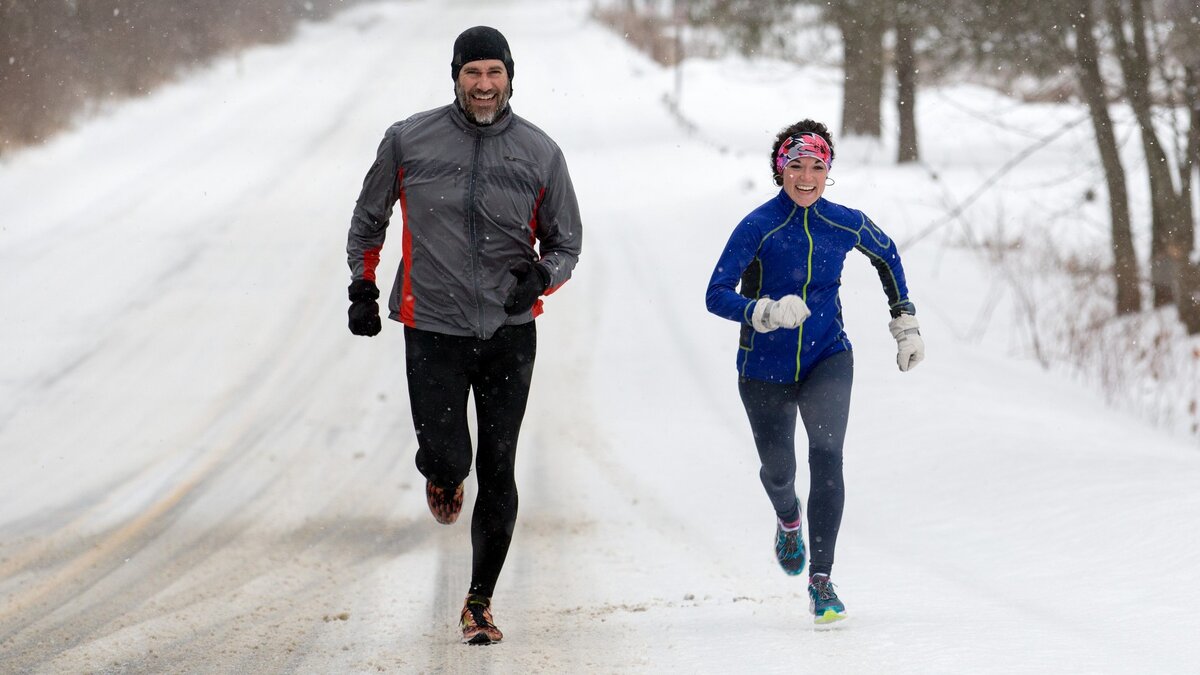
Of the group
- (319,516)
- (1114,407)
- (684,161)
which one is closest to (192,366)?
(319,516)

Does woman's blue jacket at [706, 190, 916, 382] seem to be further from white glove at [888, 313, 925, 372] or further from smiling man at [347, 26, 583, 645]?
smiling man at [347, 26, 583, 645]

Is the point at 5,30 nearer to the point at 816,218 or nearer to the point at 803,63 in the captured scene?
the point at 803,63

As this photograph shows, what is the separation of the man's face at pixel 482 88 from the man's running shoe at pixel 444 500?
1518mm

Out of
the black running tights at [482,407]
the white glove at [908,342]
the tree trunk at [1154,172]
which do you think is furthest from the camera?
the tree trunk at [1154,172]

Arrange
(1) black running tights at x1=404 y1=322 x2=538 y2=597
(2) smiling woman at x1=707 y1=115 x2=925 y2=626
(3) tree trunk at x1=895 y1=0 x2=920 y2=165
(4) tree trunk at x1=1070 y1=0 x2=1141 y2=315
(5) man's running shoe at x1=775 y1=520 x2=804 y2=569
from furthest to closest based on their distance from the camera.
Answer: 1. (3) tree trunk at x1=895 y1=0 x2=920 y2=165
2. (4) tree trunk at x1=1070 y1=0 x2=1141 y2=315
3. (5) man's running shoe at x1=775 y1=520 x2=804 y2=569
4. (2) smiling woman at x1=707 y1=115 x2=925 y2=626
5. (1) black running tights at x1=404 y1=322 x2=538 y2=597

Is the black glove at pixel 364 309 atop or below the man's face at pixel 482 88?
below

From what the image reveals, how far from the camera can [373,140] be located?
2366 centimetres

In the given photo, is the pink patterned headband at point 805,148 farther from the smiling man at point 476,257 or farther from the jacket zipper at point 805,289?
the smiling man at point 476,257

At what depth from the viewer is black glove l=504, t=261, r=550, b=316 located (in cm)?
479

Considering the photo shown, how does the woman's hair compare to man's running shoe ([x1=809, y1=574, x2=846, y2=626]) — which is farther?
man's running shoe ([x1=809, y1=574, x2=846, y2=626])

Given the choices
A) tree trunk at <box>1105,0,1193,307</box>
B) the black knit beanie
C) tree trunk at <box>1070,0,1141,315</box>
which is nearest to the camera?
the black knit beanie

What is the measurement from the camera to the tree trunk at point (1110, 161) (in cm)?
1320

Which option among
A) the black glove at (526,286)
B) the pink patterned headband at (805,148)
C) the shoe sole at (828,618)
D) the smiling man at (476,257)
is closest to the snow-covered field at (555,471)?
the shoe sole at (828,618)

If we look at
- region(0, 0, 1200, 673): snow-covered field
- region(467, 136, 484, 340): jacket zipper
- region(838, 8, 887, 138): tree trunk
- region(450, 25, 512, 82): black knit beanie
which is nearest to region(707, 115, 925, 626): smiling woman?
region(0, 0, 1200, 673): snow-covered field
